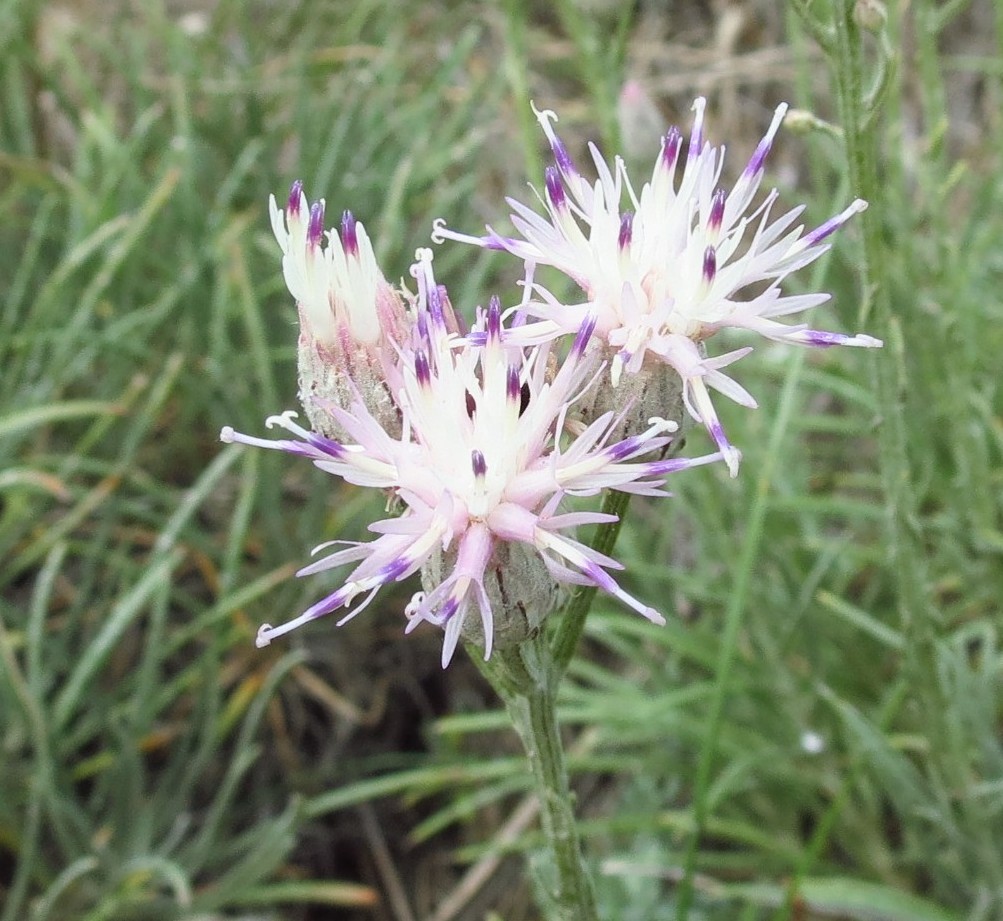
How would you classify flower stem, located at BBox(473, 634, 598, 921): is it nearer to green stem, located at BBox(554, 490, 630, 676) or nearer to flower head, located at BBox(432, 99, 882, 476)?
green stem, located at BBox(554, 490, 630, 676)

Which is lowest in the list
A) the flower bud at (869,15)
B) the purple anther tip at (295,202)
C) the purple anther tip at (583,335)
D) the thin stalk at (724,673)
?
the thin stalk at (724,673)

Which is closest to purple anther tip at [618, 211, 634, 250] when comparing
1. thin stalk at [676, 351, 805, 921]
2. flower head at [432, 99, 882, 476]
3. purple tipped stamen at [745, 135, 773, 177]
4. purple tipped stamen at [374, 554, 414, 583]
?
flower head at [432, 99, 882, 476]

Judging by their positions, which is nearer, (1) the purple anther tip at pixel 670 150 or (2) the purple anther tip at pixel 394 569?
(2) the purple anther tip at pixel 394 569

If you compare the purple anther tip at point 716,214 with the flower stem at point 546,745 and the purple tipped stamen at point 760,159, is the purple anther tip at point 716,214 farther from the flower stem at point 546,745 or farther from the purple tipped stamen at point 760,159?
the flower stem at point 546,745

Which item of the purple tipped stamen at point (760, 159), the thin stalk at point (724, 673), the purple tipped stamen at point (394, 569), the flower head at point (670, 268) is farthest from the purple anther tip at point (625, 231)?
the thin stalk at point (724, 673)

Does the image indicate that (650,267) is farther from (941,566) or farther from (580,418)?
(941,566)

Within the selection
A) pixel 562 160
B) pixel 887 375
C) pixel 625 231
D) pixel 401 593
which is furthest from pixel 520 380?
pixel 401 593
